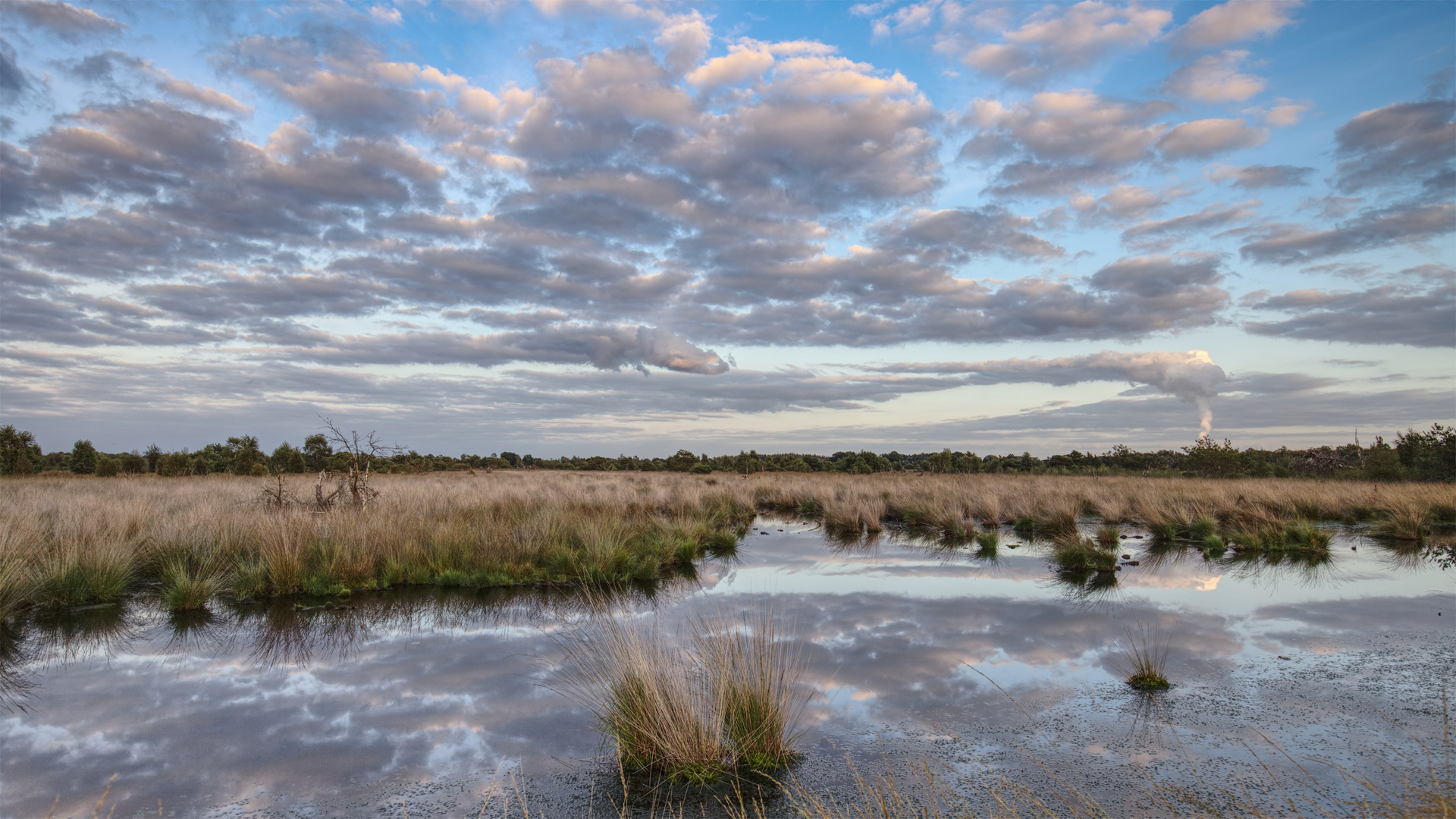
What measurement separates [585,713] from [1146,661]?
14.9 feet

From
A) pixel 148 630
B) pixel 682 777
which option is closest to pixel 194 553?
pixel 148 630

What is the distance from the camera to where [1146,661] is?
5.66 meters

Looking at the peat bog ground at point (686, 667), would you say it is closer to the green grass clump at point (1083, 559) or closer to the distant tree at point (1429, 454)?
the green grass clump at point (1083, 559)

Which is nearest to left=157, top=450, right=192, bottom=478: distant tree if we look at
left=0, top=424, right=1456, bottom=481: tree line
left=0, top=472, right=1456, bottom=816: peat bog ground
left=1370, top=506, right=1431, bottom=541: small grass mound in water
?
left=0, top=424, right=1456, bottom=481: tree line

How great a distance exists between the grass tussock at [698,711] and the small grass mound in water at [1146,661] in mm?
2847

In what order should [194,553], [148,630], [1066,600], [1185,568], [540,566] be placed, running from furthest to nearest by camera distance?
[1185,568], [540,566], [194,553], [1066,600], [148,630]

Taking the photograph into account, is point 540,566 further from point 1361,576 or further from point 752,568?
point 1361,576

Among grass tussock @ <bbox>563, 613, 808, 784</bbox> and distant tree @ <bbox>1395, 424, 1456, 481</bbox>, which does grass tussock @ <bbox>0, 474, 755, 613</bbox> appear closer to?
grass tussock @ <bbox>563, 613, 808, 784</bbox>

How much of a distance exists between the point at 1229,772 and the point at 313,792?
505 cm

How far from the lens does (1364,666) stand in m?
5.86

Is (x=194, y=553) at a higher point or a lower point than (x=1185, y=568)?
higher

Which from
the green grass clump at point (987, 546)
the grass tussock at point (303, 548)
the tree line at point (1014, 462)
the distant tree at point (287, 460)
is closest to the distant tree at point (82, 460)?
the tree line at point (1014, 462)

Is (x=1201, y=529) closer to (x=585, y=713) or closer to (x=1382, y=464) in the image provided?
(x=585, y=713)

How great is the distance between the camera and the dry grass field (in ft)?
28.3
